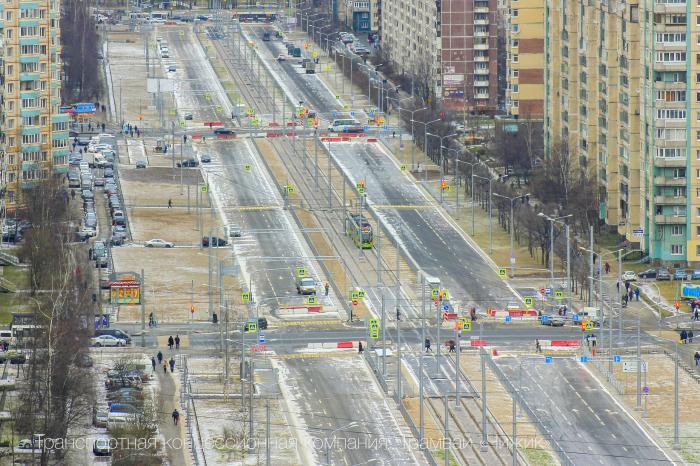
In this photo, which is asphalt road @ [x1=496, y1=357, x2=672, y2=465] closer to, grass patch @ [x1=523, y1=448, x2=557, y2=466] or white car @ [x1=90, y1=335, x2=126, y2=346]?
grass patch @ [x1=523, y1=448, x2=557, y2=466]

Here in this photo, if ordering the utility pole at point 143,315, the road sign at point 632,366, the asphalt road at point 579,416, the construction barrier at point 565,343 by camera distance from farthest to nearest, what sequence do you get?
the utility pole at point 143,315 → the construction barrier at point 565,343 → the road sign at point 632,366 → the asphalt road at point 579,416

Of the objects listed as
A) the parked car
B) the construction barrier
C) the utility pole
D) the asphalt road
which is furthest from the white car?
the construction barrier

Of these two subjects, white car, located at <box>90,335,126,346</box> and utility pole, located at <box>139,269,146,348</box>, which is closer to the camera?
white car, located at <box>90,335,126,346</box>

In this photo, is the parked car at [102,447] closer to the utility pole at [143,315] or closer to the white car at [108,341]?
the white car at [108,341]

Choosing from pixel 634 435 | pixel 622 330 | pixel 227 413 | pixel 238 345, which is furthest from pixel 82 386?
pixel 622 330

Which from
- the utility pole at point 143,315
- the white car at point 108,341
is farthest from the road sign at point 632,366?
the white car at point 108,341

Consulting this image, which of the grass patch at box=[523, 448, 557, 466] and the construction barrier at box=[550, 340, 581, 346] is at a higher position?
the construction barrier at box=[550, 340, 581, 346]

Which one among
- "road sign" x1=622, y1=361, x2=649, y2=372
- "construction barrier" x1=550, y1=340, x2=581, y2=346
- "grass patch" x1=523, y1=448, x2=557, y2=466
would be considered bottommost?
"grass patch" x1=523, y1=448, x2=557, y2=466

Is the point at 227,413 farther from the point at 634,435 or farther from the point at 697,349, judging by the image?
the point at 697,349
